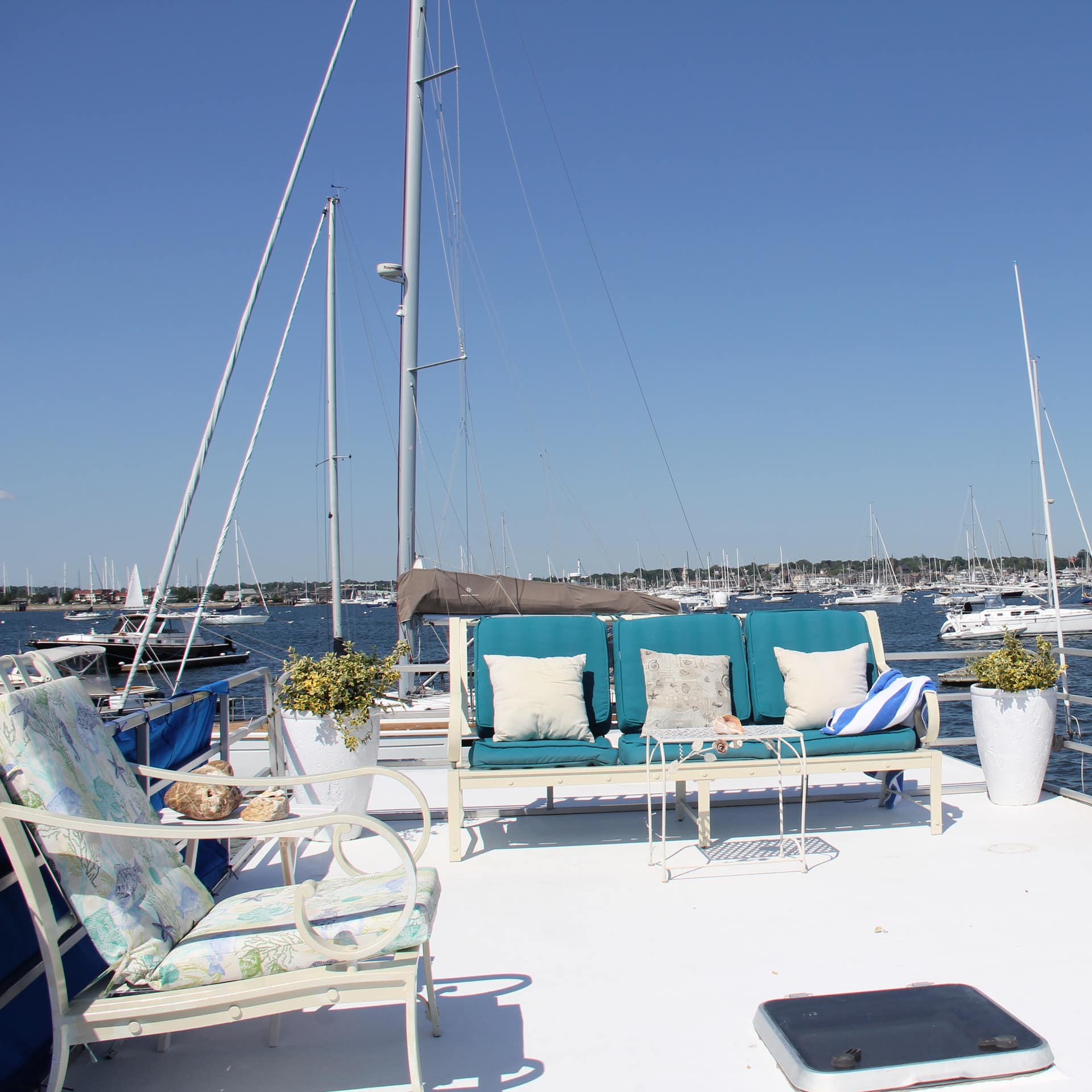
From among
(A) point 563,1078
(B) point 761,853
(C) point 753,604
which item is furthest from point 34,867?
(C) point 753,604

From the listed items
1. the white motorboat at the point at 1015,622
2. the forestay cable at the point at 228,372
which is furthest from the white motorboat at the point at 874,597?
the forestay cable at the point at 228,372

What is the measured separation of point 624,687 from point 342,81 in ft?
17.6

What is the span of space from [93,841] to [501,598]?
22.7 ft

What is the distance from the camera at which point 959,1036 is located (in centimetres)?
209

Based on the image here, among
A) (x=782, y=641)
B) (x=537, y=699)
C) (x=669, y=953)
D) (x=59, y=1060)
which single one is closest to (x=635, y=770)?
(x=537, y=699)

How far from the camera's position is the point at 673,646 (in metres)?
4.52

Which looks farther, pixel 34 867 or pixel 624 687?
pixel 624 687

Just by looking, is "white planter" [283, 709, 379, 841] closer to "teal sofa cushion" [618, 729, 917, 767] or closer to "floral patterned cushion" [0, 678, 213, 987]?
"teal sofa cushion" [618, 729, 917, 767]

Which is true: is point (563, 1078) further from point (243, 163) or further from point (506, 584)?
point (243, 163)

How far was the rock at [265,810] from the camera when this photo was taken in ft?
8.95

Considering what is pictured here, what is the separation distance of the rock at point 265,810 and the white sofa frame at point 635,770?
3.68 feet

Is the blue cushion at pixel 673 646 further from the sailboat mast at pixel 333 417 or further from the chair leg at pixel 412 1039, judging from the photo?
the sailboat mast at pixel 333 417

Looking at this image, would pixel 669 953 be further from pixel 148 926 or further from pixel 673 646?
pixel 673 646

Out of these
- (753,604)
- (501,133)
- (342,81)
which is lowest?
(753,604)
